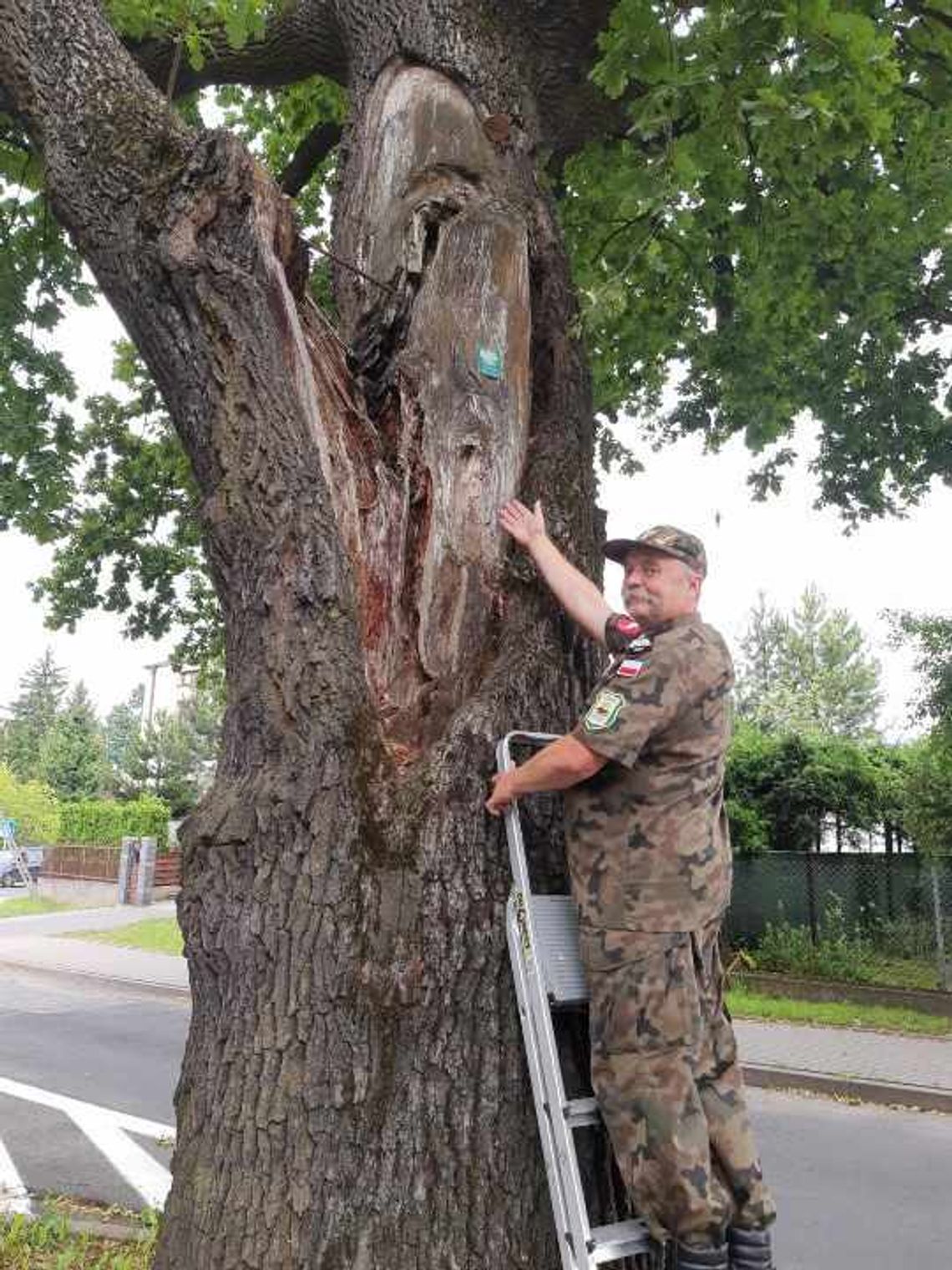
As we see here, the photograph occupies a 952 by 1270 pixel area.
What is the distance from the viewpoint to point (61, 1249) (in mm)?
4711

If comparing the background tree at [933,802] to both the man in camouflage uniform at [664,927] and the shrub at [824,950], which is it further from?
the man in camouflage uniform at [664,927]

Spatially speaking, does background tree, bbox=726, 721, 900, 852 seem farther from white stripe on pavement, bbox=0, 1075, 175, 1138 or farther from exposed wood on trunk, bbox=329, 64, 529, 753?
exposed wood on trunk, bbox=329, 64, 529, 753

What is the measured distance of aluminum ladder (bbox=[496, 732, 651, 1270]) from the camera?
2.57m

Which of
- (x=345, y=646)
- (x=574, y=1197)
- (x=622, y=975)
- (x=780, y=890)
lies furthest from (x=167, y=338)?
(x=780, y=890)

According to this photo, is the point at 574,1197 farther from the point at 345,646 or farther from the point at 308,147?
the point at 308,147

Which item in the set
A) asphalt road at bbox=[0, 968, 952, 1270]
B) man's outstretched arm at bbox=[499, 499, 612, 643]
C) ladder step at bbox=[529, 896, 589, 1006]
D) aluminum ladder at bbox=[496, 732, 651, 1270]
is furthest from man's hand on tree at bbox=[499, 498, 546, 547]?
asphalt road at bbox=[0, 968, 952, 1270]

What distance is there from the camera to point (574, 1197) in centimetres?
255

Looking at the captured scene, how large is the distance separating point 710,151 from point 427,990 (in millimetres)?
3655

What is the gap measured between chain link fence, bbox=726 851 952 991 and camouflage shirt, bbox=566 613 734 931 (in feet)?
35.9

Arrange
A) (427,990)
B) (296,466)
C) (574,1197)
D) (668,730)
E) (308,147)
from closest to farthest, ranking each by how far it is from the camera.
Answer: (574,1197) < (427,990) < (668,730) < (296,466) < (308,147)

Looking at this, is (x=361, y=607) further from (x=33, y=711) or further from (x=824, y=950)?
(x=33, y=711)

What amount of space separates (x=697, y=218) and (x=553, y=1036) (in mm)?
5558

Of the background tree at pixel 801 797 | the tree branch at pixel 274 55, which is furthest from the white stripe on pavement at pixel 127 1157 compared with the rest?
the background tree at pixel 801 797

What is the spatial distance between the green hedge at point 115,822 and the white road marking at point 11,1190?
26932 millimetres
